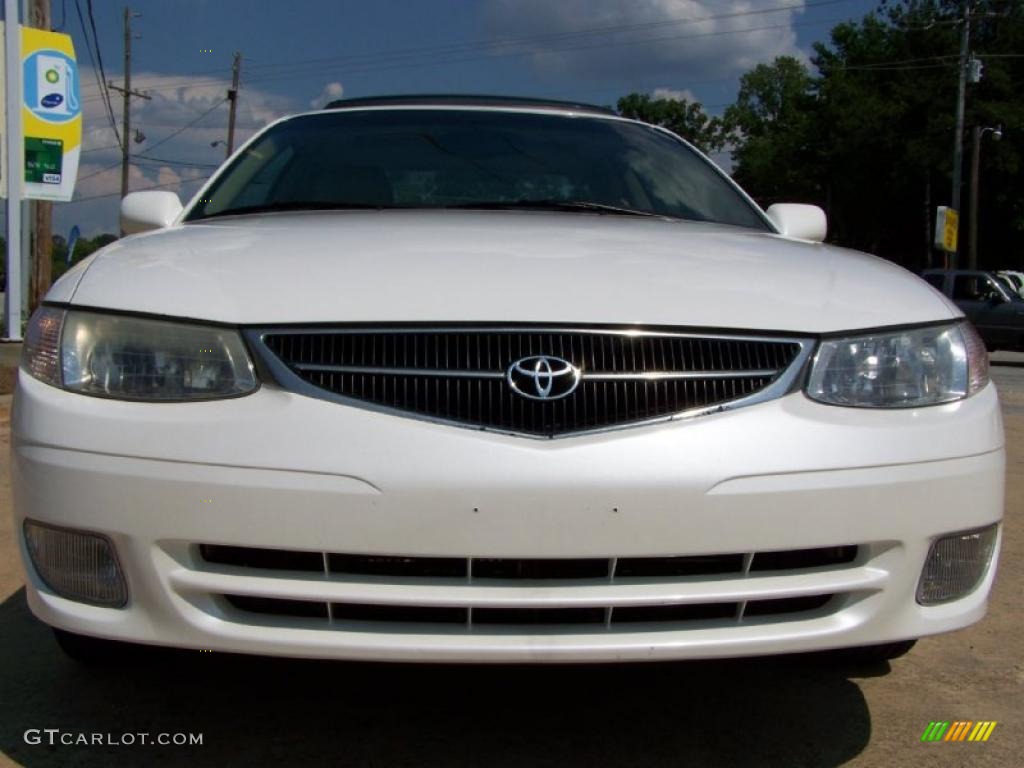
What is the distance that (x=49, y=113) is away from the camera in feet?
45.1

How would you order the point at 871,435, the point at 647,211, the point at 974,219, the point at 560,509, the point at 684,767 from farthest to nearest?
the point at 974,219, the point at 647,211, the point at 684,767, the point at 871,435, the point at 560,509

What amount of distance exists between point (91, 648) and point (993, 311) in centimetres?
1853

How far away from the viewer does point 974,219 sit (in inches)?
1323

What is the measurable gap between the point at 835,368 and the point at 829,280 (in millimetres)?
290

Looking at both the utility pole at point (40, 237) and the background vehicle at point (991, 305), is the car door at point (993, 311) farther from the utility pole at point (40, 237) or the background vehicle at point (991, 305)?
the utility pole at point (40, 237)

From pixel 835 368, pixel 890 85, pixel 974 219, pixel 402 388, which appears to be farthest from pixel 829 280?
pixel 890 85

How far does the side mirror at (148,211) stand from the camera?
3.16m

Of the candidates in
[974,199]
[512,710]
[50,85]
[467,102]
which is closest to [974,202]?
[974,199]

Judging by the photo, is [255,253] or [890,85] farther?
[890,85]

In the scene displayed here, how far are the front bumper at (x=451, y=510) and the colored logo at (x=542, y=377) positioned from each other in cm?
9

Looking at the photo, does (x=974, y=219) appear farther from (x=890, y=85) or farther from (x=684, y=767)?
(x=684, y=767)

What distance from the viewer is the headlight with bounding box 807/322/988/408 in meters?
2.12

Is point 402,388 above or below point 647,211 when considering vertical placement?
below

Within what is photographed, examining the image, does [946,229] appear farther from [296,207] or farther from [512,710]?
[512,710]
